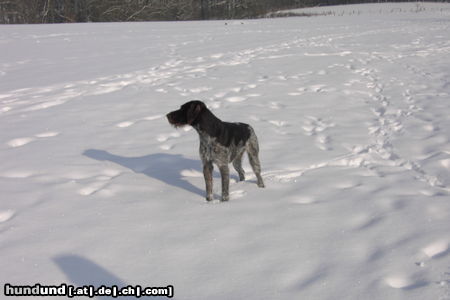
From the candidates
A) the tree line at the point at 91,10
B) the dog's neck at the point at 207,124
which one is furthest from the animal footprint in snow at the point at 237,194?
the tree line at the point at 91,10

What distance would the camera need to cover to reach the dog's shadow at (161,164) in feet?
17.4

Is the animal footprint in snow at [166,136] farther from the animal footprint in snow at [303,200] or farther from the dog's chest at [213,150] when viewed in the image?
the animal footprint in snow at [303,200]

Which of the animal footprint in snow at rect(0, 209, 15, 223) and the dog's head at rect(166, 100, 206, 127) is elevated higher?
the dog's head at rect(166, 100, 206, 127)

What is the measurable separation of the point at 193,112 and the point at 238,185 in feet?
4.85

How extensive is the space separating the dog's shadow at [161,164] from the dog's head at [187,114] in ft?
3.90

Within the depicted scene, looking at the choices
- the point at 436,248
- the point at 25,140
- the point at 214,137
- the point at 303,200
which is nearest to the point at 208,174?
the point at 214,137

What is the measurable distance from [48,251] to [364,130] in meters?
6.08

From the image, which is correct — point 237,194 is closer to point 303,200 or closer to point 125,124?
point 303,200

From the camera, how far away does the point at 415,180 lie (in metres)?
5.07

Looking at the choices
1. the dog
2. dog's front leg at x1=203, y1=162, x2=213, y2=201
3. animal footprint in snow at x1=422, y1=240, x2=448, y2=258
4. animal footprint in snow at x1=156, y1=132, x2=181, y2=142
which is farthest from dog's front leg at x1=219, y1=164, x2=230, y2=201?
animal footprint in snow at x1=156, y1=132, x2=181, y2=142

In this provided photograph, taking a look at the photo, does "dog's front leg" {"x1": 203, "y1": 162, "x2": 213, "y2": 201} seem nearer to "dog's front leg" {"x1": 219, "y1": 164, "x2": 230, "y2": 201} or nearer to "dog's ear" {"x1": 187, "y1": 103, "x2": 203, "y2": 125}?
"dog's front leg" {"x1": 219, "y1": 164, "x2": 230, "y2": 201}

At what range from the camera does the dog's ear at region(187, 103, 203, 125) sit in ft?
13.7

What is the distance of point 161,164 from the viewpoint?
5.82 meters

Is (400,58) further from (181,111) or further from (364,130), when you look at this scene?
(181,111)
